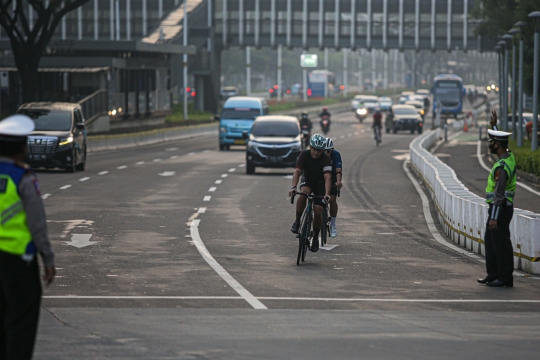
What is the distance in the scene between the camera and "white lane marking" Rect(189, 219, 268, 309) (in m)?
11.5

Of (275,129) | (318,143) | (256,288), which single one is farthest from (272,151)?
(256,288)

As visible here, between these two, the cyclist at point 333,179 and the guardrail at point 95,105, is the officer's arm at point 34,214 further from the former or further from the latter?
the guardrail at point 95,105

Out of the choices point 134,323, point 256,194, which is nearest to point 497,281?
point 134,323

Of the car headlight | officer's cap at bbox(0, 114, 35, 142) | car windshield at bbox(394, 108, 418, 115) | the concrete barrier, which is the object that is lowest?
car windshield at bbox(394, 108, 418, 115)

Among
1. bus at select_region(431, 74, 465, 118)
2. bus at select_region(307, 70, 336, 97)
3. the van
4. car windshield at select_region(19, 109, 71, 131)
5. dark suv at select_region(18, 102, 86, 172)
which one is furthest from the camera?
bus at select_region(307, 70, 336, 97)

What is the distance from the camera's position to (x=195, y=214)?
21.8 meters

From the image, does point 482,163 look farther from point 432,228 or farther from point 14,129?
point 14,129

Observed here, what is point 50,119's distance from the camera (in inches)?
1289

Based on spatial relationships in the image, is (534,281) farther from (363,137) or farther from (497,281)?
(363,137)

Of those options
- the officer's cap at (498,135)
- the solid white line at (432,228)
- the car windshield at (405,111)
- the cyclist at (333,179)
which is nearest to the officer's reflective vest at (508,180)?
the officer's cap at (498,135)

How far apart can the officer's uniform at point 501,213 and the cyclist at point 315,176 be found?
2873 millimetres

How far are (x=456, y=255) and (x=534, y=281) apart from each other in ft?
8.51

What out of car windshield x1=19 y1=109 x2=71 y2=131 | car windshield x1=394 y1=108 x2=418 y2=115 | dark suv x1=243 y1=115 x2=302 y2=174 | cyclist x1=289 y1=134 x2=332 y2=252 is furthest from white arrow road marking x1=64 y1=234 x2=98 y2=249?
car windshield x1=394 y1=108 x2=418 y2=115

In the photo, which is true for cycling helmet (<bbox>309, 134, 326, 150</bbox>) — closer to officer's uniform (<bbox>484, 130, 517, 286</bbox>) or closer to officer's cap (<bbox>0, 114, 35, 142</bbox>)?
officer's uniform (<bbox>484, 130, 517, 286</bbox>)
